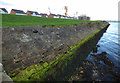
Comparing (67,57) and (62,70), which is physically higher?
(67,57)

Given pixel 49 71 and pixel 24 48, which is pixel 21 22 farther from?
pixel 49 71

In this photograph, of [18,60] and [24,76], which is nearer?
[24,76]

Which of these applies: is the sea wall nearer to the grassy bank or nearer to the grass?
the grassy bank

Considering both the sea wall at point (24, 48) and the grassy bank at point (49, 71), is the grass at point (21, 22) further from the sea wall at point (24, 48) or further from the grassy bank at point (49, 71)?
the grassy bank at point (49, 71)

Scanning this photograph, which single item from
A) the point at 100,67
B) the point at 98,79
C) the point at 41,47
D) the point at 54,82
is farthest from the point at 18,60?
the point at 100,67

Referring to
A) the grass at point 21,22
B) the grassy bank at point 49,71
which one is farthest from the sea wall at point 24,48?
the grass at point 21,22

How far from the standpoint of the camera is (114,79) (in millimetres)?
4715

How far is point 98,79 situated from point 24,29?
6620 millimetres

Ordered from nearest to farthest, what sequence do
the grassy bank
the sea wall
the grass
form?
the grassy bank → the sea wall → the grass

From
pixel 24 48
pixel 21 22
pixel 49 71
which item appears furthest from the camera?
pixel 21 22

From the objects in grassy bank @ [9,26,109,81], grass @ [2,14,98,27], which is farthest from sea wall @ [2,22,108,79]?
grass @ [2,14,98,27]

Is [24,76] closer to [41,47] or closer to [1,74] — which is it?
[1,74]

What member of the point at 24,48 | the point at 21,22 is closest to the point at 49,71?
the point at 24,48

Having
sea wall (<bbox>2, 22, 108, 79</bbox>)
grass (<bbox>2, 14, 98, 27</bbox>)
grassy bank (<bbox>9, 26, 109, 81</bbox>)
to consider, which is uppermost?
grass (<bbox>2, 14, 98, 27</bbox>)
